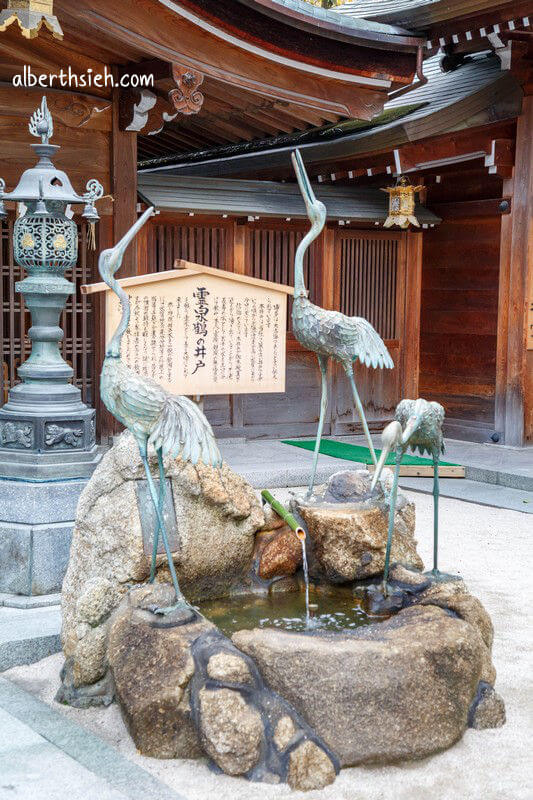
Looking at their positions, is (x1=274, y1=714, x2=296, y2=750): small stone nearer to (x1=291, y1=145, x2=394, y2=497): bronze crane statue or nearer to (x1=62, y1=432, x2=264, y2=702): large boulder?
Result: (x1=62, y1=432, x2=264, y2=702): large boulder

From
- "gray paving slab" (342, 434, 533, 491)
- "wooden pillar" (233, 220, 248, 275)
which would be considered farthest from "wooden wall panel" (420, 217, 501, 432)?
"wooden pillar" (233, 220, 248, 275)

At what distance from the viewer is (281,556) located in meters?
5.41

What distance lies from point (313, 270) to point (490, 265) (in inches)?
86.3

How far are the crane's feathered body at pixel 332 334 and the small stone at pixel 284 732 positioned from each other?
7.73 feet

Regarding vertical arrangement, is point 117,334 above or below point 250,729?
above

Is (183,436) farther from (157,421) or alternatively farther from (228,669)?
(228,669)

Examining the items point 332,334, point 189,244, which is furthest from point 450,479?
point 332,334

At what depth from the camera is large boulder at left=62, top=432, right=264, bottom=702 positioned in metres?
4.62

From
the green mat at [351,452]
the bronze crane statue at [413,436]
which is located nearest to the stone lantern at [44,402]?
the bronze crane statue at [413,436]

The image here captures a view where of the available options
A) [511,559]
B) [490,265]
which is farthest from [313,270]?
[511,559]

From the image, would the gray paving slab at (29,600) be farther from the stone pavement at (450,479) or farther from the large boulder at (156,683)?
the stone pavement at (450,479)

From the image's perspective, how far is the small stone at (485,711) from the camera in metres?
4.35

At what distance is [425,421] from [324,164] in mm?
7978

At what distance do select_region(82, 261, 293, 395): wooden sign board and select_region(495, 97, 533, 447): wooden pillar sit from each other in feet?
9.82
